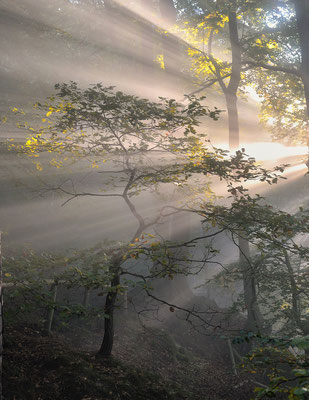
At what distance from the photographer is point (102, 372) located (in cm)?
581

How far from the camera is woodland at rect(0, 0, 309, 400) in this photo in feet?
16.9

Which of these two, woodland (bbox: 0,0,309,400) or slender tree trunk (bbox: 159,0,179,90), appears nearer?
woodland (bbox: 0,0,309,400)

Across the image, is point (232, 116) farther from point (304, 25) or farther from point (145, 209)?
point (145, 209)

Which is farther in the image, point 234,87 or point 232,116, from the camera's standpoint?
point 232,116

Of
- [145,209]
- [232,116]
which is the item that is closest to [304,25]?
[232,116]

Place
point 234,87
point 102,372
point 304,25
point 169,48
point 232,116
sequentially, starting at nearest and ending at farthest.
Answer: point 102,372 → point 304,25 → point 234,87 → point 232,116 → point 169,48

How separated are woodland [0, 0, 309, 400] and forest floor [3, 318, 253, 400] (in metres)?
0.04

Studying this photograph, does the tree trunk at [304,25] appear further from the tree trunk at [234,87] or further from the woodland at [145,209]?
the tree trunk at [234,87]

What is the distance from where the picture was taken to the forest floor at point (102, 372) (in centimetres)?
468

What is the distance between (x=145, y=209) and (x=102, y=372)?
1900 centimetres

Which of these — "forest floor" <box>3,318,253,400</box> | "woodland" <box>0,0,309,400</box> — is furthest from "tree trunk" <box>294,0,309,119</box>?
"forest floor" <box>3,318,253,400</box>

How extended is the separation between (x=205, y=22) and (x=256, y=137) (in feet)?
59.2

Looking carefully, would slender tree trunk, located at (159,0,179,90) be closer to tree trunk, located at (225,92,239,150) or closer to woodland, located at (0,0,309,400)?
woodland, located at (0,0,309,400)

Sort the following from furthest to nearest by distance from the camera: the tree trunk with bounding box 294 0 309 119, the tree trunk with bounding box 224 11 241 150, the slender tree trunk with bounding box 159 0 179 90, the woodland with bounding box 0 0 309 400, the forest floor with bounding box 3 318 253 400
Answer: the slender tree trunk with bounding box 159 0 179 90 → the tree trunk with bounding box 224 11 241 150 → the tree trunk with bounding box 294 0 309 119 → the woodland with bounding box 0 0 309 400 → the forest floor with bounding box 3 318 253 400
